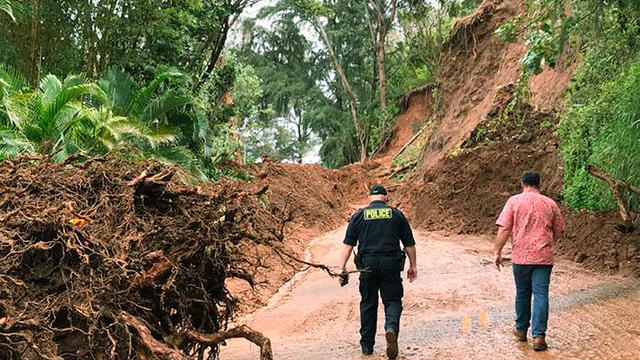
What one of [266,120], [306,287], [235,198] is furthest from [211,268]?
[266,120]

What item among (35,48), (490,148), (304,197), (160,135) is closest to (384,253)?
(160,135)

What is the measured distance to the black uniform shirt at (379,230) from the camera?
631 cm

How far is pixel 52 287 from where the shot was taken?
13.8 ft

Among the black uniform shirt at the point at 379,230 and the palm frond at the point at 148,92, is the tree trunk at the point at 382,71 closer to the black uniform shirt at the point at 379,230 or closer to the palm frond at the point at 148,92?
the palm frond at the point at 148,92

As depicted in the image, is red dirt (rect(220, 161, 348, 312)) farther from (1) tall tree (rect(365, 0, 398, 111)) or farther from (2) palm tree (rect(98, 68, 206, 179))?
(1) tall tree (rect(365, 0, 398, 111))

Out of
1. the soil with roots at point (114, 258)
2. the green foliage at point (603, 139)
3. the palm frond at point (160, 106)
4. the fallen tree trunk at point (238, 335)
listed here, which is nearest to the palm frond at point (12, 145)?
the palm frond at point (160, 106)

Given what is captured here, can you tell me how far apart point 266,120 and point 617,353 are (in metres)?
45.6

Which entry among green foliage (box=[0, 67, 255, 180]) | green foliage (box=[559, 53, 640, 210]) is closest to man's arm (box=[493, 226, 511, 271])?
green foliage (box=[559, 53, 640, 210])

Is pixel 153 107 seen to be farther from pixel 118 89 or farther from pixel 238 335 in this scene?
pixel 238 335

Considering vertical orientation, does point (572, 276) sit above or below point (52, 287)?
below

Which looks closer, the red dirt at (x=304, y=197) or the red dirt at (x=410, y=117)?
the red dirt at (x=304, y=197)

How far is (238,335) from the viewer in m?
5.06

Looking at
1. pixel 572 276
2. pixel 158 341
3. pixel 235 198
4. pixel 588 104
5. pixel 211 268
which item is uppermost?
pixel 588 104

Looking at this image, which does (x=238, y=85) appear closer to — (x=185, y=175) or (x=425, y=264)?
(x=425, y=264)
